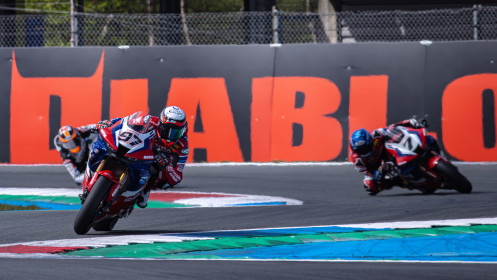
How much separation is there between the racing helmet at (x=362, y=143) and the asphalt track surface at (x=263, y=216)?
629 millimetres

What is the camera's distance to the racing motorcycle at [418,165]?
477 inches

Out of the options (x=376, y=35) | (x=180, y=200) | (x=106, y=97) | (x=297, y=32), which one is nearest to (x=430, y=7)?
(x=376, y=35)

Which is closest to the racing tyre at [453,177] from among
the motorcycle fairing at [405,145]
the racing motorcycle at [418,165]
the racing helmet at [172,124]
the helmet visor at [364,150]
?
the racing motorcycle at [418,165]

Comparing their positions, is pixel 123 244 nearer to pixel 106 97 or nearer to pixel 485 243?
pixel 485 243

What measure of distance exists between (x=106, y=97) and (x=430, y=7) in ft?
42.0

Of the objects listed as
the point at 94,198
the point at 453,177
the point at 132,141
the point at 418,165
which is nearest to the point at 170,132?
the point at 132,141

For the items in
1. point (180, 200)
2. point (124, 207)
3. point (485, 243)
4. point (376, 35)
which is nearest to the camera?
point (485, 243)

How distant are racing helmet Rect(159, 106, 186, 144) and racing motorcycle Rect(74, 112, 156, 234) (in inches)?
6.4

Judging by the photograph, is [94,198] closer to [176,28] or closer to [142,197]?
[142,197]

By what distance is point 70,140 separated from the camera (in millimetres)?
13148

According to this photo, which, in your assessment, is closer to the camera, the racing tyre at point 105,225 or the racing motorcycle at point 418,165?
the racing tyre at point 105,225

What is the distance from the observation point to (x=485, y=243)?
7.56 m

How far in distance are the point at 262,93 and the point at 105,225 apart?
8.10 metres

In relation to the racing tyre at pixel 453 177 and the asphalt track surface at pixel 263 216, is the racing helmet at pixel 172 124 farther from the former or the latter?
the racing tyre at pixel 453 177
